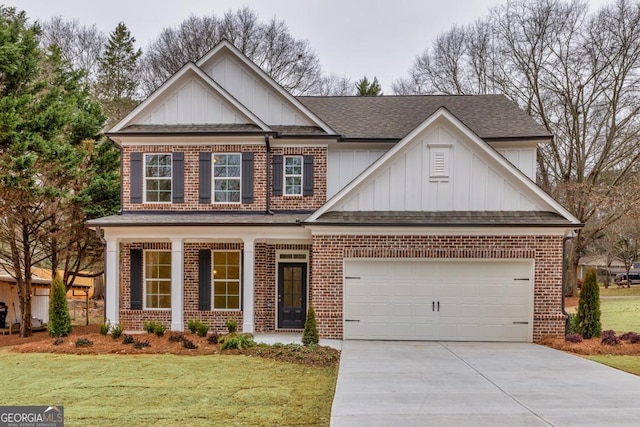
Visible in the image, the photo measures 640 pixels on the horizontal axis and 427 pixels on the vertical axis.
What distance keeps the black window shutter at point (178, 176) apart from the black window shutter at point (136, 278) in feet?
6.61

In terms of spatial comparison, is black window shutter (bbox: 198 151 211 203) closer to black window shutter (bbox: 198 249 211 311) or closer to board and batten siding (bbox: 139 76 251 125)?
board and batten siding (bbox: 139 76 251 125)

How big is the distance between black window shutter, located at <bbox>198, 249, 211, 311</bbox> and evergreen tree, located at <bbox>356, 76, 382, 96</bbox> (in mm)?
26186

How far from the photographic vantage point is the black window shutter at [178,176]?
50.7ft

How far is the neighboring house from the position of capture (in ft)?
43.9

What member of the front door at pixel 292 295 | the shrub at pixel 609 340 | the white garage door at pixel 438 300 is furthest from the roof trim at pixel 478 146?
the shrub at pixel 609 340

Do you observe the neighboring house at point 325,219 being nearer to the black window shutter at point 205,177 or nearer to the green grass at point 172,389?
the black window shutter at point 205,177

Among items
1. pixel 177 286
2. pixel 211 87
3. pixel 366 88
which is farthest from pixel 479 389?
pixel 366 88

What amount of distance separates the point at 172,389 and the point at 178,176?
8.54m

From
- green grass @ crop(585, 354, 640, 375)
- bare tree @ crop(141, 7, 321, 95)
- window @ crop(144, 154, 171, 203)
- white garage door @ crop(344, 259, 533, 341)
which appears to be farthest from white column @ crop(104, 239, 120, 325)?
bare tree @ crop(141, 7, 321, 95)

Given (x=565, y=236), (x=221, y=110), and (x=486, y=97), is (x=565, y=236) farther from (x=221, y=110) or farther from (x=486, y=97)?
(x=221, y=110)

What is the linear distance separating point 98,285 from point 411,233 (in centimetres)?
2456

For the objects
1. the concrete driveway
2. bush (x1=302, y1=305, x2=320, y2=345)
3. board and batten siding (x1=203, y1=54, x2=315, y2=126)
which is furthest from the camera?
board and batten siding (x1=203, y1=54, x2=315, y2=126)

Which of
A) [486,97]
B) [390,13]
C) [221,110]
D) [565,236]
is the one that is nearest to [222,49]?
[221,110]

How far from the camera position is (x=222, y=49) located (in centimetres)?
1609
